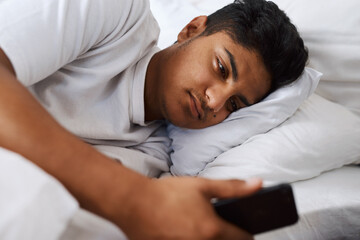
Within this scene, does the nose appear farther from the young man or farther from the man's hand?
the man's hand

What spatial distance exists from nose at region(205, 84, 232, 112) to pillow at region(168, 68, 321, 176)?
0.39 feet

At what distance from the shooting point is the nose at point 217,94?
989 millimetres

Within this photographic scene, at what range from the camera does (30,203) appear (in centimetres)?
48

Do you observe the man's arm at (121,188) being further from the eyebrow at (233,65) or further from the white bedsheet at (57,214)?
the eyebrow at (233,65)

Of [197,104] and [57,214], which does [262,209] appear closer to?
[57,214]

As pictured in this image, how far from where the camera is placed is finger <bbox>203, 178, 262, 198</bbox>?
0.55 meters

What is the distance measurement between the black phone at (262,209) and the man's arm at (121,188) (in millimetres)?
14

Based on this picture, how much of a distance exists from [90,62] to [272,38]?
52cm

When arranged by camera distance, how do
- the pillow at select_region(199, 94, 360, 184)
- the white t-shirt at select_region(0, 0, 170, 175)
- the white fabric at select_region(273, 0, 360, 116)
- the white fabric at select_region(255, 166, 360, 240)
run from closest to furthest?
the white t-shirt at select_region(0, 0, 170, 175) → the white fabric at select_region(255, 166, 360, 240) → the pillow at select_region(199, 94, 360, 184) → the white fabric at select_region(273, 0, 360, 116)

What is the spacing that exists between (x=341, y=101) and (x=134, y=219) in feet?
2.91

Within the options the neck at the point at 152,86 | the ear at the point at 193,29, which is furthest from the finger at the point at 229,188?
the ear at the point at 193,29

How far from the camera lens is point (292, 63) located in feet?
3.53

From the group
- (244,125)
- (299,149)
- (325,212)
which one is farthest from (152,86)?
(325,212)

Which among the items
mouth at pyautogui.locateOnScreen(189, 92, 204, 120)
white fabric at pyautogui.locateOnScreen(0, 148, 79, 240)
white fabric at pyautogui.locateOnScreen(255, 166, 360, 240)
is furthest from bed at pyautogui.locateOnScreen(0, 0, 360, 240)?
white fabric at pyautogui.locateOnScreen(0, 148, 79, 240)
